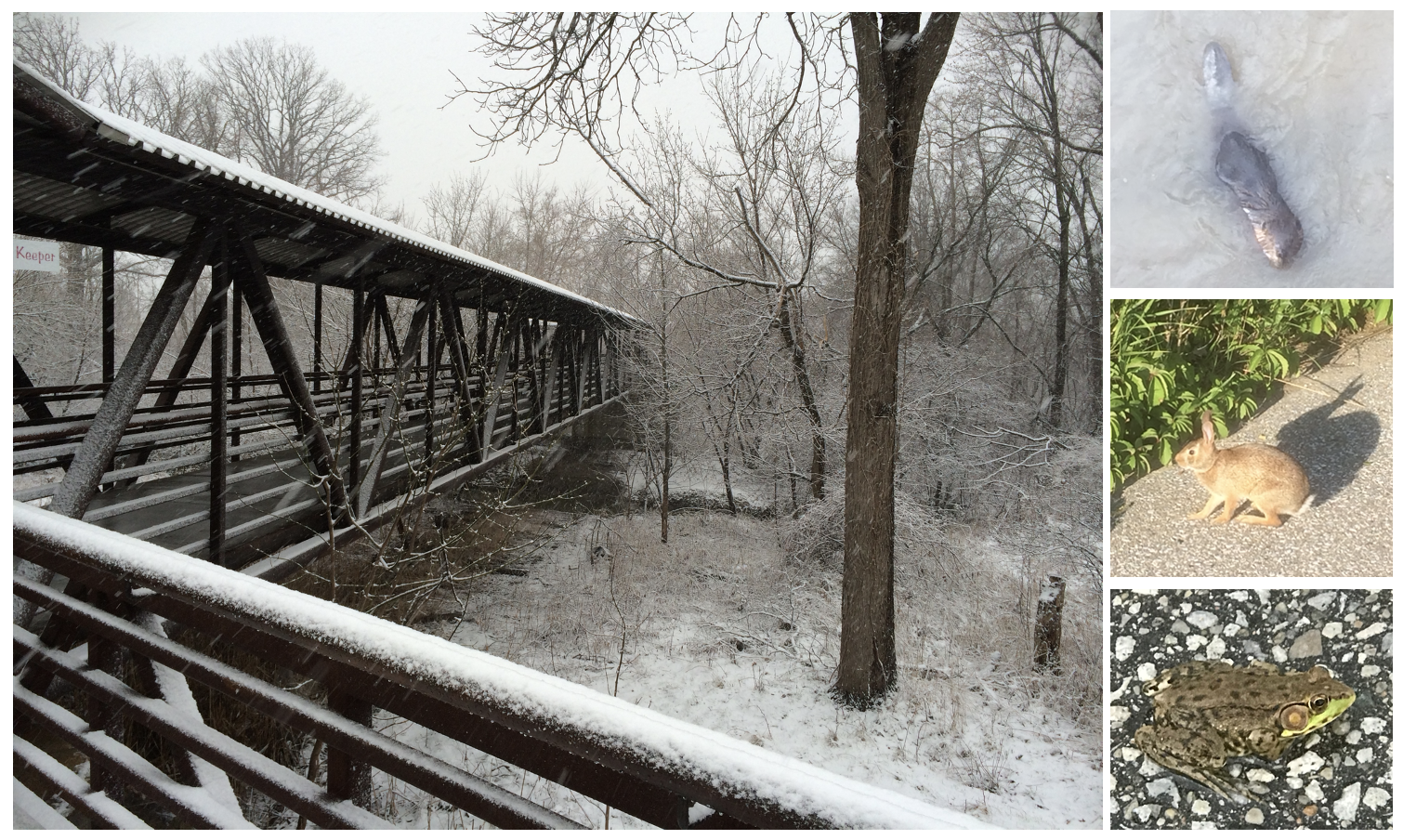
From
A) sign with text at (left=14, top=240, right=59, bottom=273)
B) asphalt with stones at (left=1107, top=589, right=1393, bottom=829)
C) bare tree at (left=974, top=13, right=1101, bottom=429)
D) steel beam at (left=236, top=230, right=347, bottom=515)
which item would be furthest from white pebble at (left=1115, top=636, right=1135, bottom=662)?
sign with text at (left=14, top=240, right=59, bottom=273)

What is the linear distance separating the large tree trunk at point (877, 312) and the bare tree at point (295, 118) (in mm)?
3466

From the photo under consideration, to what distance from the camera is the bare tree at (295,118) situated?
5.31 metres

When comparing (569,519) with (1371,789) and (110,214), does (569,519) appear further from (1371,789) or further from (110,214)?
(1371,789)

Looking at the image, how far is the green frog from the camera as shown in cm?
187

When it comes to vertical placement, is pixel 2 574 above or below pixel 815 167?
below

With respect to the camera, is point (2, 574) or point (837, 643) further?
point (837, 643)

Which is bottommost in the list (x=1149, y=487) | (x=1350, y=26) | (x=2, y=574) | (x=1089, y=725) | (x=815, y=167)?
Answer: (x=1089, y=725)

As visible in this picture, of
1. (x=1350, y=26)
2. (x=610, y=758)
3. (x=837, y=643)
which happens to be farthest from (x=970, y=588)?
(x=610, y=758)

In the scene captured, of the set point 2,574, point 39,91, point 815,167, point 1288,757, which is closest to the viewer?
point 39,91

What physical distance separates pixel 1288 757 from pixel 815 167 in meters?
5.89

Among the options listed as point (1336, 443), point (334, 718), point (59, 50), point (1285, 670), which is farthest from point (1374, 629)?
point (59, 50)

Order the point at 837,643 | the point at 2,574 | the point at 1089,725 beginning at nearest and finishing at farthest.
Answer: the point at 2,574, the point at 1089,725, the point at 837,643

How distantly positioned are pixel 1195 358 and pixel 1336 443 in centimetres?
45

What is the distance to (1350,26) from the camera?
2.20m
